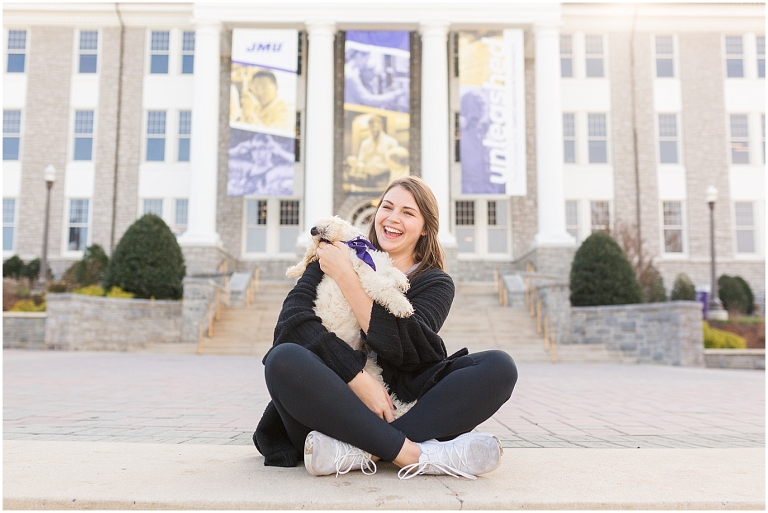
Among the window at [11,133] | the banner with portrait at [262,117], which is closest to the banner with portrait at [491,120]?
the banner with portrait at [262,117]

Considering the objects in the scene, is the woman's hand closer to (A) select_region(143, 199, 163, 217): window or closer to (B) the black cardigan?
(B) the black cardigan

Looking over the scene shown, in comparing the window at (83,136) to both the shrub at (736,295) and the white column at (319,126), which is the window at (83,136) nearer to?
the white column at (319,126)

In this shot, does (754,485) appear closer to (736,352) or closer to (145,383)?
(145,383)

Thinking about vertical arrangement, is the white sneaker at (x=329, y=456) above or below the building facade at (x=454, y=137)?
below

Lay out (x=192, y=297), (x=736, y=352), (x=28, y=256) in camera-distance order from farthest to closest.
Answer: (x=28, y=256) → (x=192, y=297) → (x=736, y=352)

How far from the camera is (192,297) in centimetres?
1552

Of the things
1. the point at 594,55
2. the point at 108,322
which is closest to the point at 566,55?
the point at 594,55

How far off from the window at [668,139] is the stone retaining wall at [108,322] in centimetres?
1932

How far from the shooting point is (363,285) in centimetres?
299

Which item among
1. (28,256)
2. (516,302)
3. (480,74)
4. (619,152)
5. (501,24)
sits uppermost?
(501,24)

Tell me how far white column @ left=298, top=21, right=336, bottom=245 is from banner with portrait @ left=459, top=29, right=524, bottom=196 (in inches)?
180

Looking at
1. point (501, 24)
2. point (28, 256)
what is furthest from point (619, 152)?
point (28, 256)

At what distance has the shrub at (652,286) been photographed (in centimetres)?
1970

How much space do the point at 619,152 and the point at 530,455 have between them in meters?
23.6
